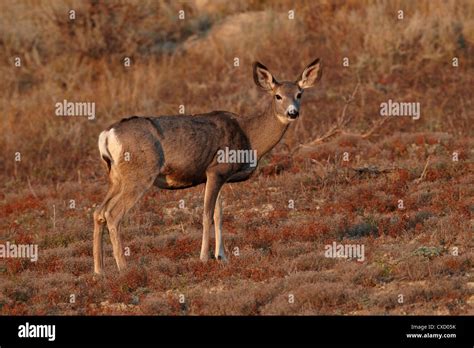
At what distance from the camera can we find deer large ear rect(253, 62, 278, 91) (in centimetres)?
1241

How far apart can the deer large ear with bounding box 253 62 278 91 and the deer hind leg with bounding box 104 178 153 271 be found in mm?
1992

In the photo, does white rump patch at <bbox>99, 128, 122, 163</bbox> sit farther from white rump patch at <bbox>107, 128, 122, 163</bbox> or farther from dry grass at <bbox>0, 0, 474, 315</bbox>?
dry grass at <bbox>0, 0, 474, 315</bbox>

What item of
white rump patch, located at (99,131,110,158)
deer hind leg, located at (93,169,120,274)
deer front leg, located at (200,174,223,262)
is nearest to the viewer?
deer hind leg, located at (93,169,120,274)

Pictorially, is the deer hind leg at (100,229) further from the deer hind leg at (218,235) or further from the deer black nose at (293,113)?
the deer black nose at (293,113)

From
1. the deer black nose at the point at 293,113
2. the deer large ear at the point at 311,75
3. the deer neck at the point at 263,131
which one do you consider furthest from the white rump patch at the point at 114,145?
the deer large ear at the point at 311,75

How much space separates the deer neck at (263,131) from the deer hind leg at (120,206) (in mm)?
1511

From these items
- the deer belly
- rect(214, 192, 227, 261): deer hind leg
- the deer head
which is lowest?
rect(214, 192, 227, 261): deer hind leg

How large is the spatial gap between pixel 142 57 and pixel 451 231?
12.8 m

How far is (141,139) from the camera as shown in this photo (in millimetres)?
11609

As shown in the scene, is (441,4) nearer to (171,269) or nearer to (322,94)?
(322,94)

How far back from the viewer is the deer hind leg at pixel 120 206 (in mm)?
11570

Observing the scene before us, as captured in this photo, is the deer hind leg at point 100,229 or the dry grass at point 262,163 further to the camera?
the deer hind leg at point 100,229

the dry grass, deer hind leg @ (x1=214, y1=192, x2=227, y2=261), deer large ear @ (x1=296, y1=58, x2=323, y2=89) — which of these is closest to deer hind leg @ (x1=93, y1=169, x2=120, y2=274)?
the dry grass
